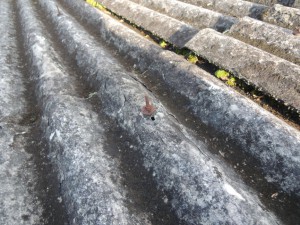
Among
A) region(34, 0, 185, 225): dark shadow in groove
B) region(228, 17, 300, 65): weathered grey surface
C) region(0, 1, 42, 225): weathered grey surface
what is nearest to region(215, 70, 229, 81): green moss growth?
region(228, 17, 300, 65): weathered grey surface

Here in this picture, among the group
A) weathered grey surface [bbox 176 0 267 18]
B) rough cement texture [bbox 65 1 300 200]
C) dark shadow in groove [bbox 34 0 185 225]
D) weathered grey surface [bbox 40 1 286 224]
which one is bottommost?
dark shadow in groove [bbox 34 0 185 225]

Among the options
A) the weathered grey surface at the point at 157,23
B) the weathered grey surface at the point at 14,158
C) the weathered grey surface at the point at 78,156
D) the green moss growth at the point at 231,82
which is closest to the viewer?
the weathered grey surface at the point at 78,156

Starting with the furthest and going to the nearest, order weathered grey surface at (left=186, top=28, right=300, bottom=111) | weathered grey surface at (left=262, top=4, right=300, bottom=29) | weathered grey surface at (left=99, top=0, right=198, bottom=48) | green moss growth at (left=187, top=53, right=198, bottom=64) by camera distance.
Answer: weathered grey surface at (left=99, top=0, right=198, bottom=48) < weathered grey surface at (left=262, top=4, right=300, bottom=29) < green moss growth at (left=187, top=53, right=198, bottom=64) < weathered grey surface at (left=186, top=28, right=300, bottom=111)

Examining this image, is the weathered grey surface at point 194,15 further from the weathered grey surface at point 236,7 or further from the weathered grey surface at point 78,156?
the weathered grey surface at point 78,156

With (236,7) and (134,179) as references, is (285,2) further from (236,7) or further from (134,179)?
(134,179)

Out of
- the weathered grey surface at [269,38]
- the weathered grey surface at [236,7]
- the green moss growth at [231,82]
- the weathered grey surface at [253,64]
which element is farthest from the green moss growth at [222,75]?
the weathered grey surface at [236,7]

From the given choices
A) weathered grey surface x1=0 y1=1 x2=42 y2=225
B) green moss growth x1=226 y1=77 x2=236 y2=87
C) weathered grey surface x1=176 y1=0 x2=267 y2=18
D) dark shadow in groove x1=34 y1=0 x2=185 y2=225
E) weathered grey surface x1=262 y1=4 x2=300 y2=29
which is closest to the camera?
dark shadow in groove x1=34 y1=0 x2=185 y2=225

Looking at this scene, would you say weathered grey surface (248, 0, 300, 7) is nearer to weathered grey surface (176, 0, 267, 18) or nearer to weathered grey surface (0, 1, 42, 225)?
weathered grey surface (176, 0, 267, 18)
